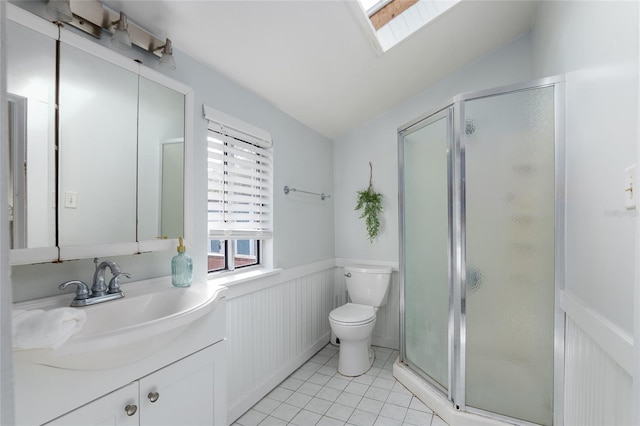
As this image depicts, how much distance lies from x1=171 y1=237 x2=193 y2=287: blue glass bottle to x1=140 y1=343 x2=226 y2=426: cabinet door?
0.32 meters

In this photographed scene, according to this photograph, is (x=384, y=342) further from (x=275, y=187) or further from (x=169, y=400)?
(x=169, y=400)

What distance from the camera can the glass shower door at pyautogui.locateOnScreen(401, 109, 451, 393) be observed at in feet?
6.45

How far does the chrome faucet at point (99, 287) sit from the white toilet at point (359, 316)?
5.07 ft

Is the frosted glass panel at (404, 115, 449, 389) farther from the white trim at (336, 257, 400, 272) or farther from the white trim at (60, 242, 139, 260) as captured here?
the white trim at (60, 242, 139, 260)

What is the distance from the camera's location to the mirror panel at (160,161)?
4.40ft

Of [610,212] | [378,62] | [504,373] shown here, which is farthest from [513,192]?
[378,62]

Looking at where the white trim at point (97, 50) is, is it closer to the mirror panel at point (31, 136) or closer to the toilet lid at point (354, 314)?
the mirror panel at point (31, 136)

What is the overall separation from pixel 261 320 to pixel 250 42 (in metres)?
1.66

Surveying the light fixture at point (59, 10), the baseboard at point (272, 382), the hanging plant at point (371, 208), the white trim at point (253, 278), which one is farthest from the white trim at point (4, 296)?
the hanging plant at point (371, 208)

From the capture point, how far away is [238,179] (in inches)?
77.0

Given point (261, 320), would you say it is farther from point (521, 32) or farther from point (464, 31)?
point (521, 32)

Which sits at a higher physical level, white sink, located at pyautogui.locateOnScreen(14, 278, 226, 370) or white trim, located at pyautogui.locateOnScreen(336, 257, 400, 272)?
white sink, located at pyautogui.locateOnScreen(14, 278, 226, 370)

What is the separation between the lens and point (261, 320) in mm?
2064

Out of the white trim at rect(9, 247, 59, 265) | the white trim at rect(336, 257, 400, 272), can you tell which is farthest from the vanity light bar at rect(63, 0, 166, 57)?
the white trim at rect(336, 257, 400, 272)
